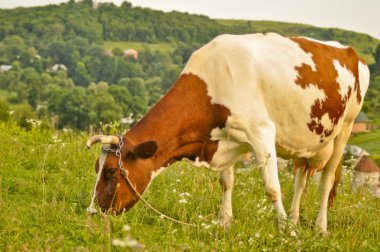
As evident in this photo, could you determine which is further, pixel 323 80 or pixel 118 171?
pixel 323 80

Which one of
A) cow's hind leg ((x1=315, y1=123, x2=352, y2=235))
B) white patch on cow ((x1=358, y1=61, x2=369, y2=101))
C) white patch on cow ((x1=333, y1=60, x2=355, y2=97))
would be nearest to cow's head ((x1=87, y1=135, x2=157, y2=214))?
white patch on cow ((x1=333, y1=60, x2=355, y2=97))

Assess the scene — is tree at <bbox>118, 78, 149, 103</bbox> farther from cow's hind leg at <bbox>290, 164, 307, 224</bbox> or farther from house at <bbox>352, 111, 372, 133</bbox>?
cow's hind leg at <bbox>290, 164, 307, 224</bbox>

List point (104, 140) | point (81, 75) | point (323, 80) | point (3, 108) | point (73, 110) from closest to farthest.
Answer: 1. point (104, 140)
2. point (323, 80)
3. point (3, 108)
4. point (73, 110)
5. point (81, 75)

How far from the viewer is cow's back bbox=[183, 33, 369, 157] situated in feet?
19.2

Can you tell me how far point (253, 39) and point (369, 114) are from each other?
106 metres

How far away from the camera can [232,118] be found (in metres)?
5.78

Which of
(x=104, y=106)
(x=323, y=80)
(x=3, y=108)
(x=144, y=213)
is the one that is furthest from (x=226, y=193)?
(x=104, y=106)

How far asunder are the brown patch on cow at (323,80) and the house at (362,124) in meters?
91.6

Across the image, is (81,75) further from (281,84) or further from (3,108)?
(281,84)

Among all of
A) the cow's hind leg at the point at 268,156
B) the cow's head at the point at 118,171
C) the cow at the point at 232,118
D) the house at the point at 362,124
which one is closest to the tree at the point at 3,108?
the cow at the point at 232,118

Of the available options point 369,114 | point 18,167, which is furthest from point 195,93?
point 369,114

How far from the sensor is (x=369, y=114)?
107 m

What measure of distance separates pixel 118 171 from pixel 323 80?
290 cm

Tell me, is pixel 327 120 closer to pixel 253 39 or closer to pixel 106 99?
pixel 253 39
